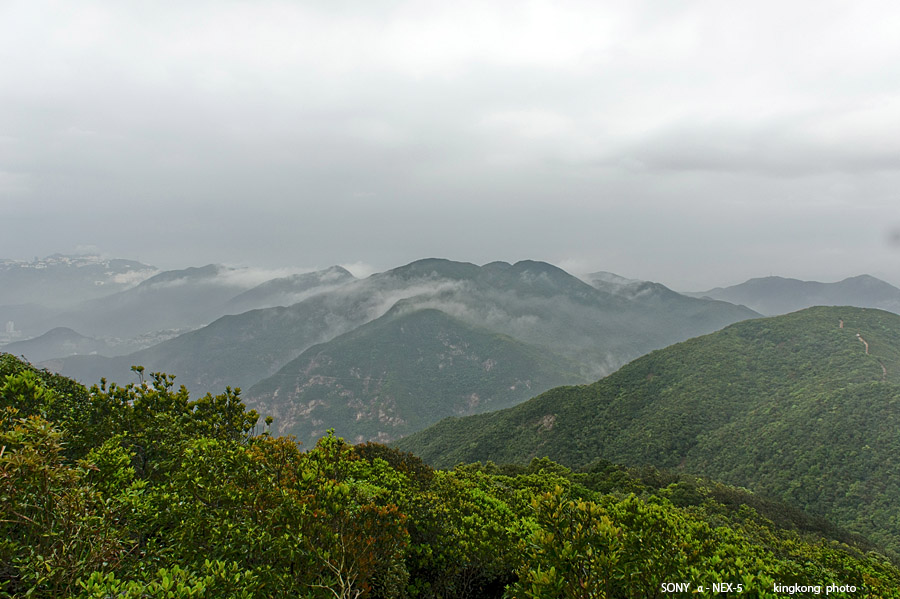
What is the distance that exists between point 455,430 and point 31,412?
146980 mm

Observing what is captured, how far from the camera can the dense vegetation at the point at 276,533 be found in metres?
10.1

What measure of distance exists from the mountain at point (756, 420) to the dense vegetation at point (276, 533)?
73914mm

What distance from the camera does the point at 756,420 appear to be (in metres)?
104

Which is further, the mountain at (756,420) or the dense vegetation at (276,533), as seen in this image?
the mountain at (756,420)

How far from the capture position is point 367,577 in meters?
12.6

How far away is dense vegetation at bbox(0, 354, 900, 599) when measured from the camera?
10055 mm

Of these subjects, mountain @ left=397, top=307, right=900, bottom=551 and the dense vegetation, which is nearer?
the dense vegetation

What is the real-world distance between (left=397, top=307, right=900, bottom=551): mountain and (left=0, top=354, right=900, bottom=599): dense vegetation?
7391 centimetres

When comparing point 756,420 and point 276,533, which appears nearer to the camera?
point 276,533

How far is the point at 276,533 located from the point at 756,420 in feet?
405

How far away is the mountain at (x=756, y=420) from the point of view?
76000 millimetres

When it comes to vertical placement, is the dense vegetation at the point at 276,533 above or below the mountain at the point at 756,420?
above

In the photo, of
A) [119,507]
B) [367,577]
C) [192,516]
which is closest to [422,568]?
[367,577]

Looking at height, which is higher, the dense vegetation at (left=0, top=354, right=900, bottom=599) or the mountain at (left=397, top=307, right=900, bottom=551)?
the dense vegetation at (left=0, top=354, right=900, bottom=599)
